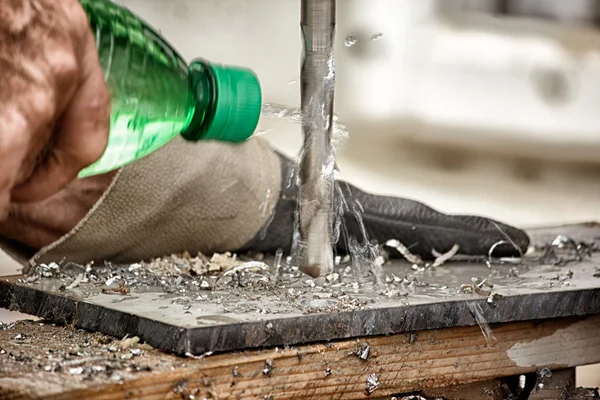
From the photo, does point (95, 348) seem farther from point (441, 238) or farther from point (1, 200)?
point (441, 238)

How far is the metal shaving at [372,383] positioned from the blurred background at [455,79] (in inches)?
109

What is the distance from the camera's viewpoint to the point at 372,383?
87cm

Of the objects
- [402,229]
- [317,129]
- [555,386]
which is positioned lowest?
[555,386]

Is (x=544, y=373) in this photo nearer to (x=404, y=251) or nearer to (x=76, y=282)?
(x=404, y=251)

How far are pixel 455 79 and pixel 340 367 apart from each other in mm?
3051

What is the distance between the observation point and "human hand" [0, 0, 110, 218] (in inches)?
28.0

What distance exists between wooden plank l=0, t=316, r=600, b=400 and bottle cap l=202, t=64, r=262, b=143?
0.21 metres

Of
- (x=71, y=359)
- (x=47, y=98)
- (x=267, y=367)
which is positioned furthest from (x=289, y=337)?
(x=47, y=98)

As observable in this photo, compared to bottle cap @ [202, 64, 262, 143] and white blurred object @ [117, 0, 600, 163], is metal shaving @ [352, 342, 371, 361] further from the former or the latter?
white blurred object @ [117, 0, 600, 163]

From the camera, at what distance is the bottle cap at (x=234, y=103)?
0.88 metres

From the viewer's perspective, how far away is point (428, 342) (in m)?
0.90

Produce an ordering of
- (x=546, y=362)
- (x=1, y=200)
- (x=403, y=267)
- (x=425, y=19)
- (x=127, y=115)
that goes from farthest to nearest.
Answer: (x=425, y=19) < (x=403, y=267) < (x=546, y=362) < (x=127, y=115) < (x=1, y=200)

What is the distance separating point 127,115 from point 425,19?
9.59 feet

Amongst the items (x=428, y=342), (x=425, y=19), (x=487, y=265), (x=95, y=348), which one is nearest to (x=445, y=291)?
(x=428, y=342)
